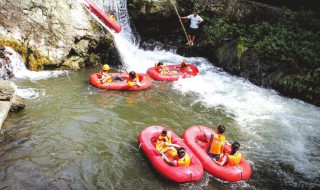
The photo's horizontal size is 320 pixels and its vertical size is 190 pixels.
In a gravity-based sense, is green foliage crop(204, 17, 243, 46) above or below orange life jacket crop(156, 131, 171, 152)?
above

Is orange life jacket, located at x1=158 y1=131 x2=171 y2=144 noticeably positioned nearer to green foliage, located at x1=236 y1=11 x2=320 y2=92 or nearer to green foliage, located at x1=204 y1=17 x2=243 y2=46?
green foliage, located at x1=236 y1=11 x2=320 y2=92

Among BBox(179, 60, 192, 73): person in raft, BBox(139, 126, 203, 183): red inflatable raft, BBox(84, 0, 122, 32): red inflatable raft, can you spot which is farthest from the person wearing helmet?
BBox(84, 0, 122, 32): red inflatable raft

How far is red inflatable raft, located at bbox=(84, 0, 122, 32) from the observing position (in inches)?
514

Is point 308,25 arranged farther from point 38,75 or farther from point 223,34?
point 38,75

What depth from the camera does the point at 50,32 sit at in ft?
38.8

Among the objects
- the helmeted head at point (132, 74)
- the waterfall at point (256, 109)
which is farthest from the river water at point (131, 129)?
the helmeted head at point (132, 74)

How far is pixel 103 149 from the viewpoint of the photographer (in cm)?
756

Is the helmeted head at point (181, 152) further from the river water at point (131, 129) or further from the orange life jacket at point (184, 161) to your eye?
the river water at point (131, 129)

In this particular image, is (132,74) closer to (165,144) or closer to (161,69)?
(161,69)

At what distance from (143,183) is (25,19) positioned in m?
8.53

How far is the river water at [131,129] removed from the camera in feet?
21.8

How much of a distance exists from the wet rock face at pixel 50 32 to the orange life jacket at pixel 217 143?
7.40 meters

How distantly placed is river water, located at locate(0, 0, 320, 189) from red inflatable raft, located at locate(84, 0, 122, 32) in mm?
2477

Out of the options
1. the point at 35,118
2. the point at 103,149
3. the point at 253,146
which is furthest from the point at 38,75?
the point at 253,146
